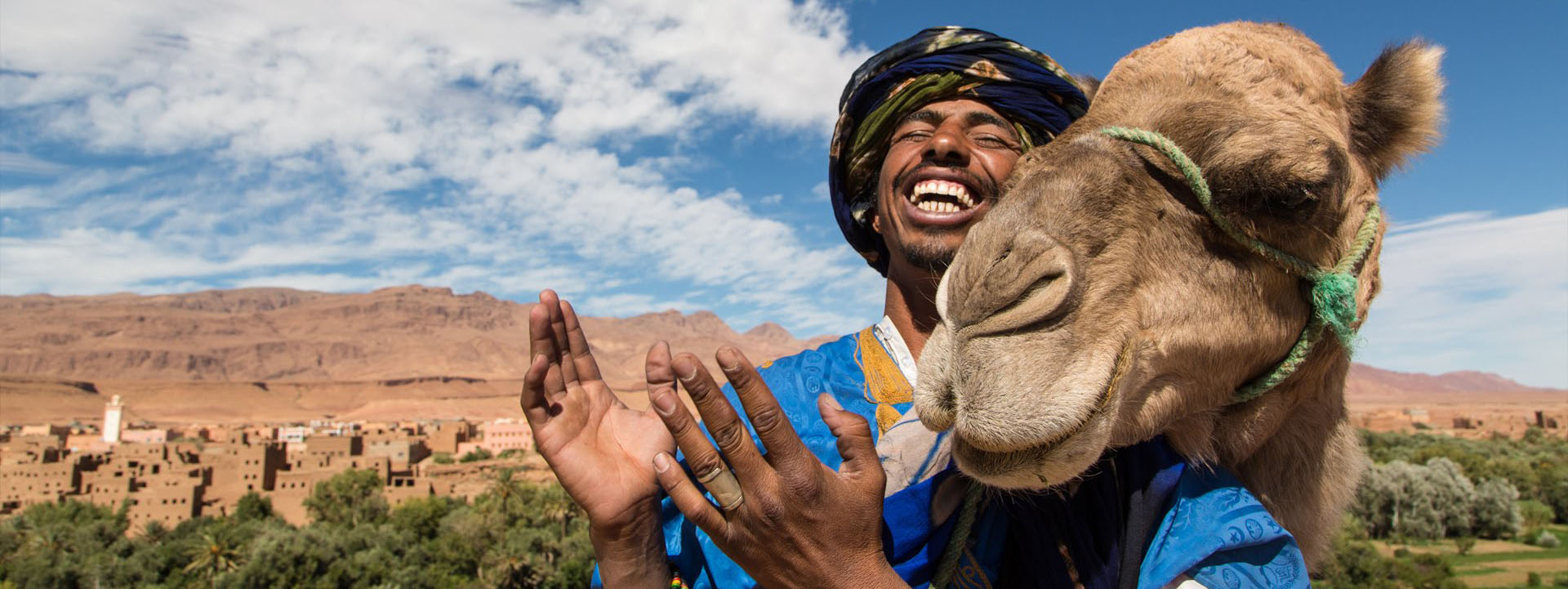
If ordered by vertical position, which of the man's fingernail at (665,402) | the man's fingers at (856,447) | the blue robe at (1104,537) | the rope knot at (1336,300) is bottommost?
the blue robe at (1104,537)

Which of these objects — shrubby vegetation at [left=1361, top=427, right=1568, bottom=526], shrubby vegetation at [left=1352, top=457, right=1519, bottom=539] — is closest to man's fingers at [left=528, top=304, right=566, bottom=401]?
shrubby vegetation at [left=1361, top=427, right=1568, bottom=526]

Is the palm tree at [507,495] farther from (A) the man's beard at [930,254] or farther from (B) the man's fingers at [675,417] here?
(B) the man's fingers at [675,417]

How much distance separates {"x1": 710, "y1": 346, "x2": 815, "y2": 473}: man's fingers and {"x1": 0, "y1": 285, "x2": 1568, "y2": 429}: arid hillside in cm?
8247

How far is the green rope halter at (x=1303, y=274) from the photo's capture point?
1597 mm

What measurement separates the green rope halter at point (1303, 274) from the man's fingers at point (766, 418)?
2.64 ft

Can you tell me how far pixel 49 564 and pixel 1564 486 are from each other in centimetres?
6046

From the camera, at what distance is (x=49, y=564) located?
30.8 meters

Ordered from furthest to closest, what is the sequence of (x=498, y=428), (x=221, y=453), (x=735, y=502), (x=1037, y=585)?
(x=498, y=428) < (x=221, y=453) < (x=1037, y=585) < (x=735, y=502)

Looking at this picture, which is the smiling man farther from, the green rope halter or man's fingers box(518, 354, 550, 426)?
the green rope halter

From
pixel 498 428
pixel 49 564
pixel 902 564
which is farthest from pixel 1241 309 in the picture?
pixel 498 428

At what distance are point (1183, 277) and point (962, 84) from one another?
121cm

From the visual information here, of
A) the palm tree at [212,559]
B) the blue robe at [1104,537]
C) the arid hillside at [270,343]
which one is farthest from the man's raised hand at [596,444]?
the arid hillside at [270,343]

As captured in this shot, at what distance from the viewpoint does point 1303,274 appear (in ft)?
5.31

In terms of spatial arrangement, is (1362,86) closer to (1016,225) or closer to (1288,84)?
(1288,84)
